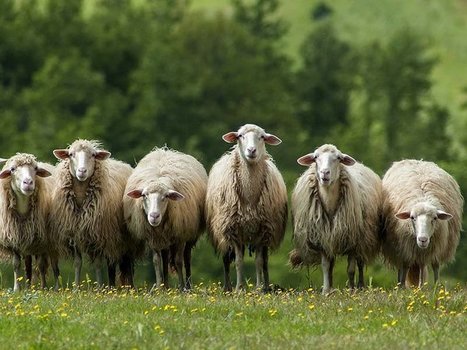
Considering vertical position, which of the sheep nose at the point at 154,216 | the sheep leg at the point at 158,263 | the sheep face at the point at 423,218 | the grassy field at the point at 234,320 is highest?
the sheep nose at the point at 154,216

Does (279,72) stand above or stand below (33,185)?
above

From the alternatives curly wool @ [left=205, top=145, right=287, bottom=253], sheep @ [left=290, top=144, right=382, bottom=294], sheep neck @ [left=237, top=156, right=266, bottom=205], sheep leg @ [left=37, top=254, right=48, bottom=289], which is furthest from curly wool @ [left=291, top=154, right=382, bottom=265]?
sheep leg @ [left=37, top=254, right=48, bottom=289]

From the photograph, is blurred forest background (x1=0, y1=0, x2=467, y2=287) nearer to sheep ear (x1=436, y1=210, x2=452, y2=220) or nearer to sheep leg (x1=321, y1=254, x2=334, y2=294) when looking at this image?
sheep leg (x1=321, y1=254, x2=334, y2=294)

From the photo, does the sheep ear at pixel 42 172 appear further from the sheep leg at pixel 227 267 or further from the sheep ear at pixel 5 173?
the sheep leg at pixel 227 267

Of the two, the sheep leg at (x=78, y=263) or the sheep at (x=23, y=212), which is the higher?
the sheep at (x=23, y=212)

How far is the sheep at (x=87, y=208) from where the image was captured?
2075cm

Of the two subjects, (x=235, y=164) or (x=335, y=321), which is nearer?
(x=335, y=321)

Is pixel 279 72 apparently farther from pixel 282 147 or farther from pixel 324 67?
pixel 282 147

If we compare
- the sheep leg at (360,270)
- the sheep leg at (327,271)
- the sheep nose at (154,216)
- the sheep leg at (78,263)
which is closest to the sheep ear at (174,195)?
the sheep nose at (154,216)

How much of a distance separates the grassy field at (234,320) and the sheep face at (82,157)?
285 cm

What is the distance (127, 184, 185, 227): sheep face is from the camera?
2008 centimetres

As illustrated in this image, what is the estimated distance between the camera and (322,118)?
10006 centimetres

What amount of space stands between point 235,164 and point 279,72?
77100mm

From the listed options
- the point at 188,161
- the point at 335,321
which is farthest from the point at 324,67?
the point at 335,321
